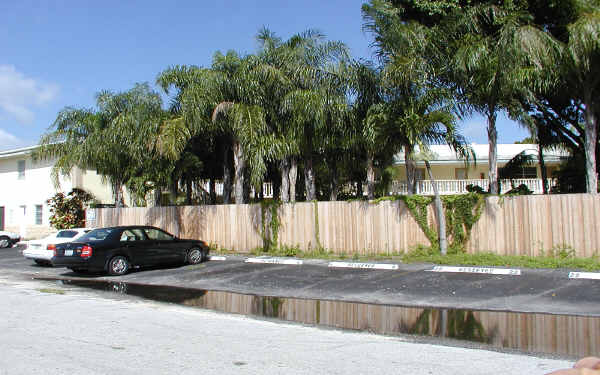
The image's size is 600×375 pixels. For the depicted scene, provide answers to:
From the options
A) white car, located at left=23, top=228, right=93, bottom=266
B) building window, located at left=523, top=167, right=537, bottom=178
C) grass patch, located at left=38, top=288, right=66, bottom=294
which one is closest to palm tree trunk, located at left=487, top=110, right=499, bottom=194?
grass patch, located at left=38, top=288, right=66, bottom=294

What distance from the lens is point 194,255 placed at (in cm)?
1775

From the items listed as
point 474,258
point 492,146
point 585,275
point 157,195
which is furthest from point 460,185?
point 585,275

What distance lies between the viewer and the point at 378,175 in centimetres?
2538

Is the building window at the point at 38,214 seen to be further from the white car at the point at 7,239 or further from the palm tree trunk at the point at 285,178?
the palm tree trunk at the point at 285,178

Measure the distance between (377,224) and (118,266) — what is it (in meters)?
8.06

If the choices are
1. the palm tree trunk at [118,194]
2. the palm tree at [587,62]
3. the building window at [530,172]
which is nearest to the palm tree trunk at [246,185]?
the palm tree trunk at [118,194]

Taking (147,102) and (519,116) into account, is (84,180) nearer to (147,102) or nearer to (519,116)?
(147,102)

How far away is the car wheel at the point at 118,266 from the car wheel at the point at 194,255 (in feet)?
7.11

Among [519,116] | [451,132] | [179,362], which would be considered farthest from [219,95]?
[179,362]

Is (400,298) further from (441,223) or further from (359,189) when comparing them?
(359,189)

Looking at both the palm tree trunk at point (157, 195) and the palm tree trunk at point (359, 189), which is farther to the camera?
the palm tree trunk at point (359, 189)

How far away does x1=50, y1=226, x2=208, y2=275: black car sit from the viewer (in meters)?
15.2

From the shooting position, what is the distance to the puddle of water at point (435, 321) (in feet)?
24.0

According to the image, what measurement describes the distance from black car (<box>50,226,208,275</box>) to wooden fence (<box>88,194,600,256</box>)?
3077mm
